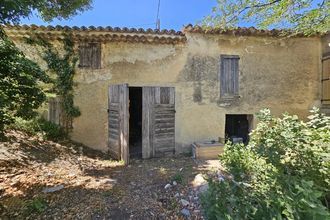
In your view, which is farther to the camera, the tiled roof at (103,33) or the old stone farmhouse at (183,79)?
the old stone farmhouse at (183,79)

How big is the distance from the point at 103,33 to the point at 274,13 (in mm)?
4458

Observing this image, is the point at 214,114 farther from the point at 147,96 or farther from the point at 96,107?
the point at 96,107

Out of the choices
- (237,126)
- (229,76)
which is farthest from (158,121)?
(237,126)

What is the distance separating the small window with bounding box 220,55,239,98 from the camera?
311 inches

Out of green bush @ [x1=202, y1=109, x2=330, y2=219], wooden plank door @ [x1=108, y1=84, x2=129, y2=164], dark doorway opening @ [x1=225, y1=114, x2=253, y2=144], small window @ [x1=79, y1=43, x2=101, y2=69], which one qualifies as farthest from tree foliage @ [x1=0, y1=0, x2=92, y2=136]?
dark doorway opening @ [x1=225, y1=114, x2=253, y2=144]

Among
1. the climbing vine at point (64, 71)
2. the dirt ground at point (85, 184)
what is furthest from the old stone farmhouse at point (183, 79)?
the dirt ground at point (85, 184)

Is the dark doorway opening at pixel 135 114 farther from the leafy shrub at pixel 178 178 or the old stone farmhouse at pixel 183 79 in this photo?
the leafy shrub at pixel 178 178

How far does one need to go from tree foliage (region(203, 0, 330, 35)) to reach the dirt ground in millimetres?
3250

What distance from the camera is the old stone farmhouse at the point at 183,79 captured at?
7.08 metres

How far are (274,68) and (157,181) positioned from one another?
5.63 metres

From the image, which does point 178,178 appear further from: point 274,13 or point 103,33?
point 103,33

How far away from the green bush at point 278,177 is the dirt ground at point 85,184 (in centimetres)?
125

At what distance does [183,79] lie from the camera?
7.66 metres

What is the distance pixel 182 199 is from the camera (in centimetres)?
404
